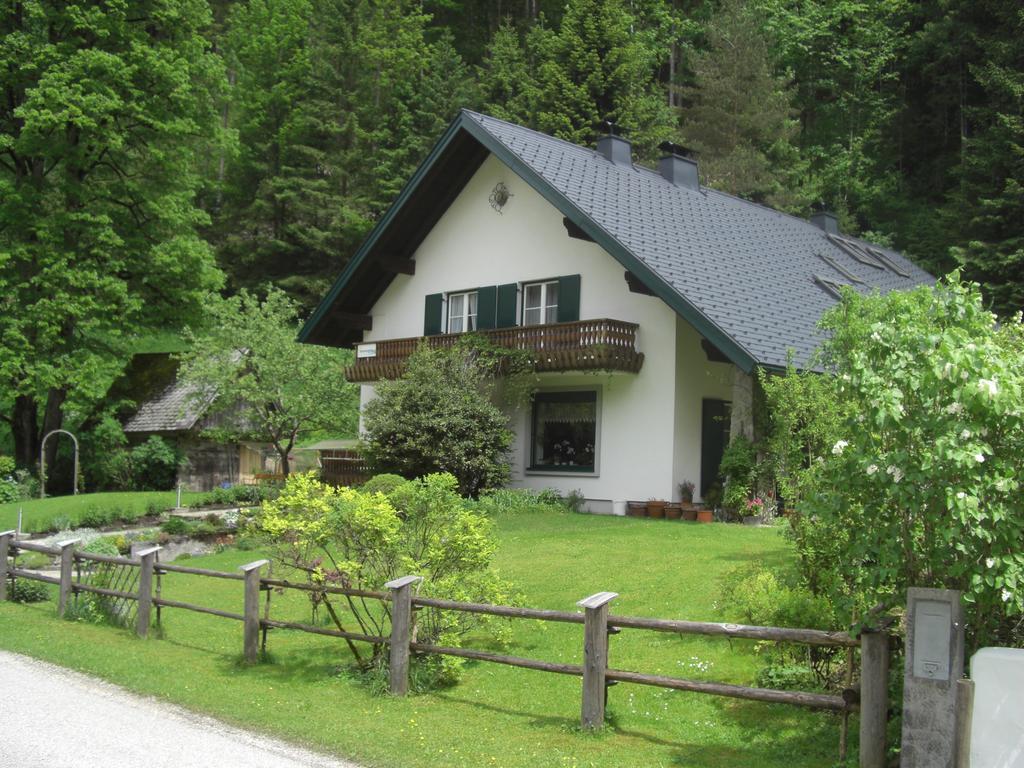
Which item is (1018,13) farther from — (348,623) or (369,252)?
(348,623)

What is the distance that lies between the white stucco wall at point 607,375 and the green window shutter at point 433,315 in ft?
0.99

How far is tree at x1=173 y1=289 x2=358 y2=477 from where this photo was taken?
26.0 m

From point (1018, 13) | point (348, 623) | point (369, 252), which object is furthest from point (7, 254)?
point (1018, 13)

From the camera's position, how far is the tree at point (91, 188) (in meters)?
27.0

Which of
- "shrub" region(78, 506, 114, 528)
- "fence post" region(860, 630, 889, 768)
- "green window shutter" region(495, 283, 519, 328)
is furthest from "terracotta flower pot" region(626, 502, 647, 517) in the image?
"fence post" region(860, 630, 889, 768)

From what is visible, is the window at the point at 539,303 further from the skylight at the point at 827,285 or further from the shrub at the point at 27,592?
the shrub at the point at 27,592

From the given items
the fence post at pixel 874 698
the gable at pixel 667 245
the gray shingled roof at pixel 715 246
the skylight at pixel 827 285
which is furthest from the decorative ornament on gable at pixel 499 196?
the fence post at pixel 874 698

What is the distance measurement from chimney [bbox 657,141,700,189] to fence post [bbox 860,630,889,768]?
2118cm

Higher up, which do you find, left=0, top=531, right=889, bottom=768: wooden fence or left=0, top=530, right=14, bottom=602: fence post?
left=0, top=531, right=889, bottom=768: wooden fence

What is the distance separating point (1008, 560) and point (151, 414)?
31.5m

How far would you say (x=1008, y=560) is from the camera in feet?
18.2

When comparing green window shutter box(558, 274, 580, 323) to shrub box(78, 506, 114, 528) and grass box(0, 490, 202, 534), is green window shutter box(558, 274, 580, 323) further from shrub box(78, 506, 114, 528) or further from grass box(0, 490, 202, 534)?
shrub box(78, 506, 114, 528)

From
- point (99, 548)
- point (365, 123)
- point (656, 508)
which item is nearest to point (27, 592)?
point (99, 548)

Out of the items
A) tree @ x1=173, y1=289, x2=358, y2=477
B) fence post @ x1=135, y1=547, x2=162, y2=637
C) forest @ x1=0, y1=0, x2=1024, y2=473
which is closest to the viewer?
fence post @ x1=135, y1=547, x2=162, y2=637
